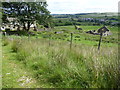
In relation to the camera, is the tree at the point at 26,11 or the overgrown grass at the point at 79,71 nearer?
the overgrown grass at the point at 79,71

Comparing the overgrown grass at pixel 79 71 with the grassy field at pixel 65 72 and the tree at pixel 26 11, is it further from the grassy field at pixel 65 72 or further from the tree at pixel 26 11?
the tree at pixel 26 11

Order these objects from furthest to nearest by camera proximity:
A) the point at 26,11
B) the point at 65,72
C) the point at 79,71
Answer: the point at 26,11
the point at 65,72
the point at 79,71

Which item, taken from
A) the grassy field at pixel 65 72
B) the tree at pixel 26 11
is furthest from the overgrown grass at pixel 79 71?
the tree at pixel 26 11

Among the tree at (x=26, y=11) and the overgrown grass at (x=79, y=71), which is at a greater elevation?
the tree at (x=26, y=11)

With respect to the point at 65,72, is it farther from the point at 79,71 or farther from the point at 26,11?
the point at 26,11

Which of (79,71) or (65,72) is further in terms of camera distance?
(65,72)

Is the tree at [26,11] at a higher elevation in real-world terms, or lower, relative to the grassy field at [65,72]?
higher

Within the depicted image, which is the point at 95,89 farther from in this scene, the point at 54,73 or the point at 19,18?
the point at 19,18

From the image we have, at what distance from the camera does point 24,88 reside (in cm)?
352

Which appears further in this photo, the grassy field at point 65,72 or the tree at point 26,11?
the tree at point 26,11

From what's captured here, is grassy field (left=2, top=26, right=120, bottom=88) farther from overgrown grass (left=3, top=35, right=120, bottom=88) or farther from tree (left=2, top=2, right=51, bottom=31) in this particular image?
tree (left=2, top=2, right=51, bottom=31)

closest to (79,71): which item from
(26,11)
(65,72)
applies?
(65,72)

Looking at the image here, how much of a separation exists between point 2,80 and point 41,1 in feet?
99.7

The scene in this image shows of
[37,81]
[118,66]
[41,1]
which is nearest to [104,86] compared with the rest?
[118,66]
